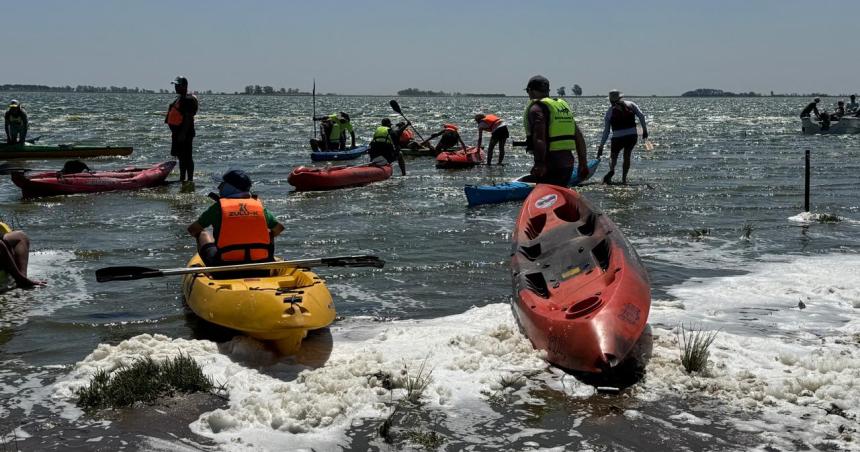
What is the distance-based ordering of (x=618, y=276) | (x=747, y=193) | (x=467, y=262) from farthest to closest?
Result: (x=747, y=193), (x=467, y=262), (x=618, y=276)

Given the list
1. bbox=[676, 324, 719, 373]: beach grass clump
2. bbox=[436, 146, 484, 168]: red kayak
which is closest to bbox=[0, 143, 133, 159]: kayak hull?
bbox=[436, 146, 484, 168]: red kayak

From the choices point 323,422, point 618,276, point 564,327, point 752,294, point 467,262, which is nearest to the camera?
point 323,422

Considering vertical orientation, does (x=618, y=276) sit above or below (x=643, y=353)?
above

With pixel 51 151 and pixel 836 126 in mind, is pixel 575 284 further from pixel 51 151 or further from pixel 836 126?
pixel 836 126

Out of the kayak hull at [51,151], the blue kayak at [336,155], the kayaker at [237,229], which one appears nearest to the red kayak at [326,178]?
the blue kayak at [336,155]

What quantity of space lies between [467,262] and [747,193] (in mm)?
8760

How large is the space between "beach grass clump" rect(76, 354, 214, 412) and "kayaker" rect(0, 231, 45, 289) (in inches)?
121

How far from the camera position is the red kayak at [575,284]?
18.4 feet

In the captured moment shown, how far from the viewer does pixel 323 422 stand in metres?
4.94

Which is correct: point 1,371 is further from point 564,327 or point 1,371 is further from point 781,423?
point 781,423

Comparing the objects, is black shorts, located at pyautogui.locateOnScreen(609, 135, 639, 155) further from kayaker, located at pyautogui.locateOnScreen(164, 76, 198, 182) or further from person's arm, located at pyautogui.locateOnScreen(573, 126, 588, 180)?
kayaker, located at pyautogui.locateOnScreen(164, 76, 198, 182)

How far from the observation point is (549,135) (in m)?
9.32

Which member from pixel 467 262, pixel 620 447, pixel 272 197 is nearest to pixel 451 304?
pixel 467 262

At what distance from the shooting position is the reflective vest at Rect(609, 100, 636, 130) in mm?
15773
